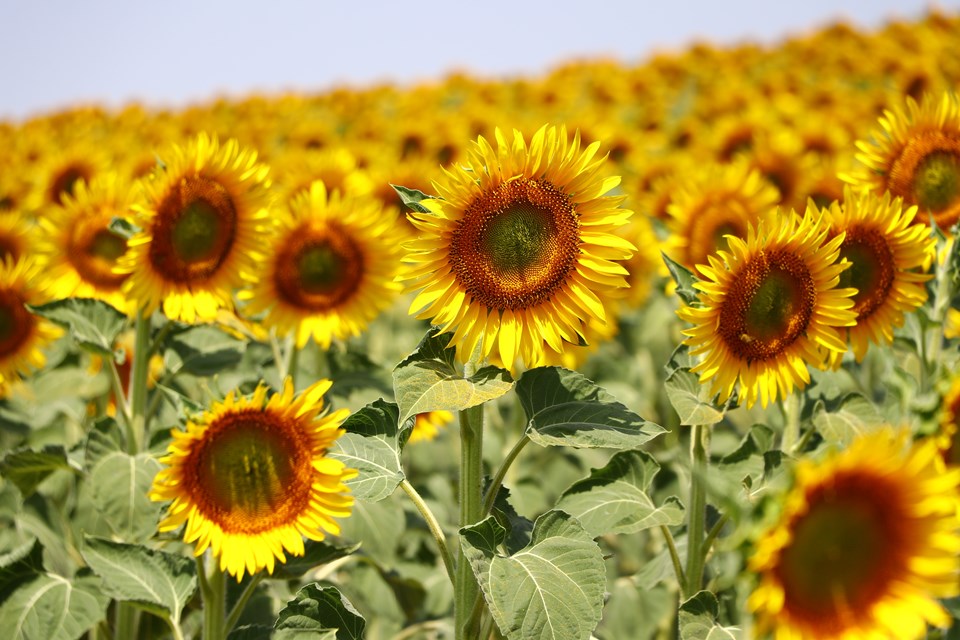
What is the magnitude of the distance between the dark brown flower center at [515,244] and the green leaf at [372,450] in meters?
0.37

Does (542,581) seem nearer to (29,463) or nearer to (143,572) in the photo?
(143,572)

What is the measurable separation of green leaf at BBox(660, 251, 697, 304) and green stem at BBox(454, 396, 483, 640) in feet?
1.78

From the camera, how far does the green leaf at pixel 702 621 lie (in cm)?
208

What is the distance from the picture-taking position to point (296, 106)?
12078 millimetres

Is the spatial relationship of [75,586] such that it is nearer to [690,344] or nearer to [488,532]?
[488,532]

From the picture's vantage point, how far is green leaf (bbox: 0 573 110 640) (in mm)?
2506

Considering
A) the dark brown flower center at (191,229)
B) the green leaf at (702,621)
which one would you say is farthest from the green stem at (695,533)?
the dark brown flower center at (191,229)

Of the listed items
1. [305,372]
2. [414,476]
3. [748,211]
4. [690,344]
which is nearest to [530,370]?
[690,344]

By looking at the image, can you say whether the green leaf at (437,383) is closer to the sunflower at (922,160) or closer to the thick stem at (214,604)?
the thick stem at (214,604)

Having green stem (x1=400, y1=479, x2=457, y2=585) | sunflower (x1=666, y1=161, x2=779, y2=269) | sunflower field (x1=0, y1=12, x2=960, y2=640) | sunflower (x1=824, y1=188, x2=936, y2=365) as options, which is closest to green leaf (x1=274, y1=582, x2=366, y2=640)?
sunflower field (x1=0, y1=12, x2=960, y2=640)

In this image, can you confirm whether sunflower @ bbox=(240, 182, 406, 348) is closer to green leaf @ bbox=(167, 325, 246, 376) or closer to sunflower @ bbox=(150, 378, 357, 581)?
green leaf @ bbox=(167, 325, 246, 376)

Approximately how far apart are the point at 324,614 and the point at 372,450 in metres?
0.39

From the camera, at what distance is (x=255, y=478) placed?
7.13ft

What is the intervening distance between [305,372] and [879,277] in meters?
1.88
